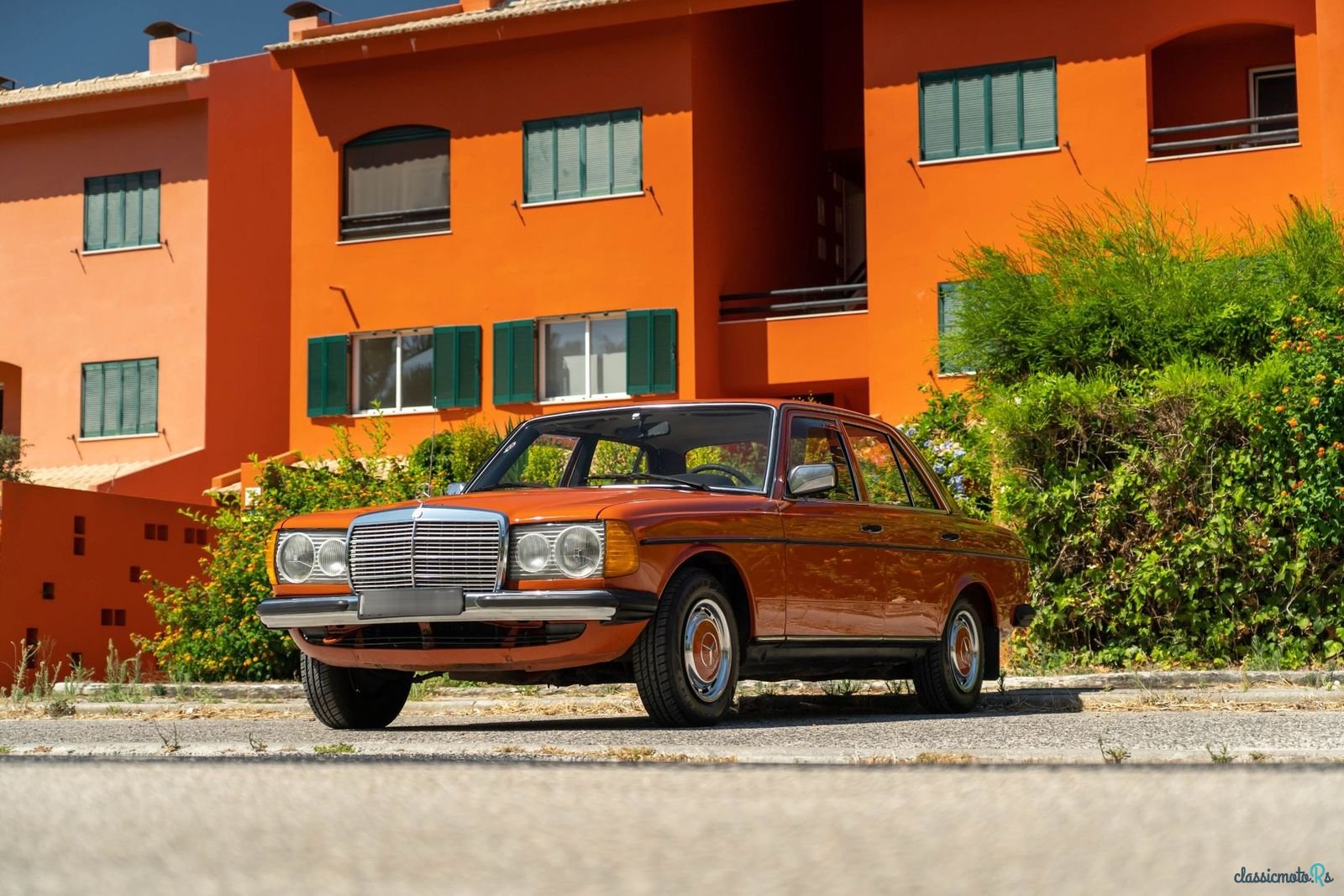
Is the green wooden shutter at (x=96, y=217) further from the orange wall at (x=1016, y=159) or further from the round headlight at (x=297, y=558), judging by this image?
the round headlight at (x=297, y=558)

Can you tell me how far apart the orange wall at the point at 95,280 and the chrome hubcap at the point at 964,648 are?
23529 millimetres

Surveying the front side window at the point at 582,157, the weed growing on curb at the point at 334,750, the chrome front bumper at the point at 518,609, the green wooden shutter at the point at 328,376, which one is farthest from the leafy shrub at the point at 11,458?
the weed growing on curb at the point at 334,750

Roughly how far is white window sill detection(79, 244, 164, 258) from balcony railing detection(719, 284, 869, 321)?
36.0ft

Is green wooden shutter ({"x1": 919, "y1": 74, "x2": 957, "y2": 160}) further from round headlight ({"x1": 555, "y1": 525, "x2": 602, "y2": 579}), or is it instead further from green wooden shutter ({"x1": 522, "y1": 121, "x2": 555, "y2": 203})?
round headlight ({"x1": 555, "y1": 525, "x2": 602, "y2": 579})

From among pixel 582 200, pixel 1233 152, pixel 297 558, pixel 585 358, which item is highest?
pixel 582 200

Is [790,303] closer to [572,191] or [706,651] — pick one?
[572,191]

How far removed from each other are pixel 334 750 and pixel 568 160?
22.5 metres

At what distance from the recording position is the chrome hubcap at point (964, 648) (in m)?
10.9

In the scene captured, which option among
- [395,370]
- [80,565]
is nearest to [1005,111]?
[395,370]

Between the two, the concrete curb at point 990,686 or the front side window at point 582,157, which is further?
the front side window at point 582,157

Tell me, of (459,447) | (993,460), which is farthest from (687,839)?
(459,447)

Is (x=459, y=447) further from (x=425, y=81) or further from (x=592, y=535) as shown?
(x=592, y=535)

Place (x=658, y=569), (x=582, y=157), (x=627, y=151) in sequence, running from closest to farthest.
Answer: (x=658, y=569), (x=627, y=151), (x=582, y=157)

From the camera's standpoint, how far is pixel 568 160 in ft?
95.3
